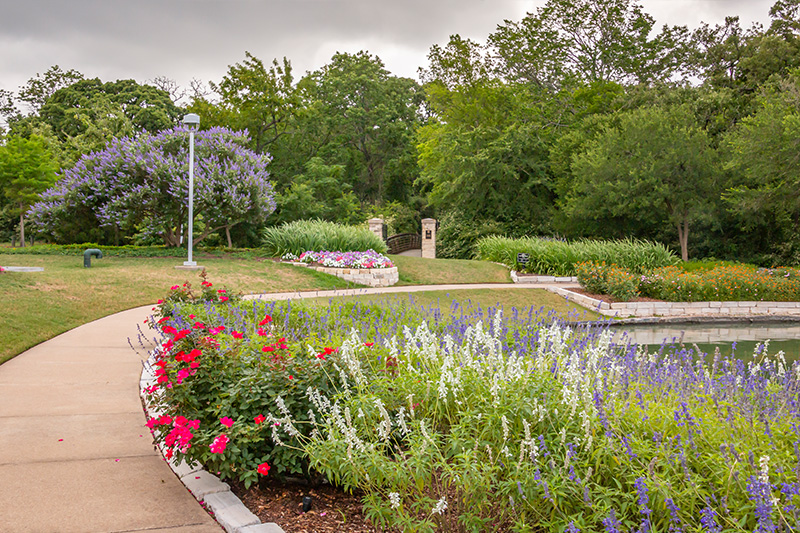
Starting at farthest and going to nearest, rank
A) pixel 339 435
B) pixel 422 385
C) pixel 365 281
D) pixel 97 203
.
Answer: pixel 97 203, pixel 365 281, pixel 422 385, pixel 339 435

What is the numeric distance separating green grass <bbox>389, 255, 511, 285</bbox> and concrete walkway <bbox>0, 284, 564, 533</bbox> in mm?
9466

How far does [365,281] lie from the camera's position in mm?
13562

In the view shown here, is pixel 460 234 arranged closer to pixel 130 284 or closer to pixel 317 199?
pixel 317 199

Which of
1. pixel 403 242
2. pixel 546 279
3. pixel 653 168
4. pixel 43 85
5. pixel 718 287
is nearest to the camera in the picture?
pixel 718 287

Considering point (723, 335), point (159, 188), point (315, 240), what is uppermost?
point (159, 188)

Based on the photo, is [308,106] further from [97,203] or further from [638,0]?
[638,0]

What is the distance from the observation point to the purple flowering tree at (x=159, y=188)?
600 inches

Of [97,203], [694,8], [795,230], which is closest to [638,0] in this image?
[694,8]

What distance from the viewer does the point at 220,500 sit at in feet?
9.73

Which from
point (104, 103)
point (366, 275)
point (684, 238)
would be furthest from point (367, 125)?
point (366, 275)

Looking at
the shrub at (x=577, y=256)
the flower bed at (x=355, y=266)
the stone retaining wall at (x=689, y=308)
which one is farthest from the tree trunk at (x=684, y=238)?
the flower bed at (x=355, y=266)

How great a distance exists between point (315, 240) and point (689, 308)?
9.56 metres

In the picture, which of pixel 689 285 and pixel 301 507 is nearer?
pixel 301 507

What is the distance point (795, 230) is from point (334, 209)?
61.4ft
